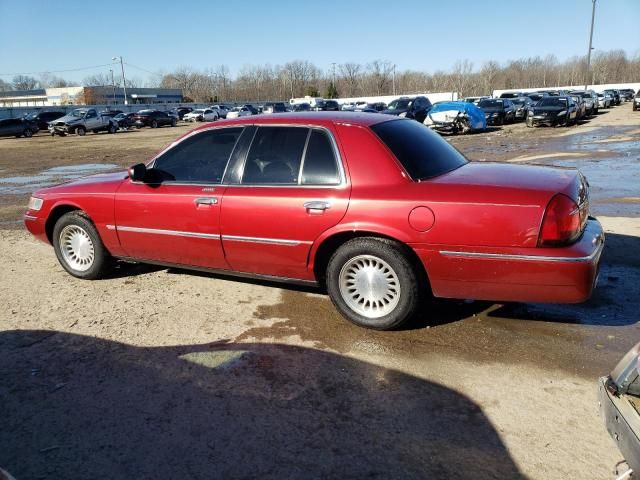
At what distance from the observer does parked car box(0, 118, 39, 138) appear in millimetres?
37219

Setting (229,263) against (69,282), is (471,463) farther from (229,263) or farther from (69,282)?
(69,282)

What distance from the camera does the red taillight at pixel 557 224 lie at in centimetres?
342

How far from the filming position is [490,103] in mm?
31953

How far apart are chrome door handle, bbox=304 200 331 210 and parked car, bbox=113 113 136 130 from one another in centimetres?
4301

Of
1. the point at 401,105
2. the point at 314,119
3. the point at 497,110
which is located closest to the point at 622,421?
the point at 314,119

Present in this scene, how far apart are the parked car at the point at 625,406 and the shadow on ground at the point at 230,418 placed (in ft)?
1.85

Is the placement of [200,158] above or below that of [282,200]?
above

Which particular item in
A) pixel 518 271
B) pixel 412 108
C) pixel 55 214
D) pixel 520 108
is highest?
pixel 412 108

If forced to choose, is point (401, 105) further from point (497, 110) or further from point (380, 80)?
point (380, 80)

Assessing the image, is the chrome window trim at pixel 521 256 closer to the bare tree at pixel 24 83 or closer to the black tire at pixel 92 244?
the black tire at pixel 92 244

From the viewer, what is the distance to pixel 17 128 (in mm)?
37875

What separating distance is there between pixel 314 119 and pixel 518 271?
80.4 inches

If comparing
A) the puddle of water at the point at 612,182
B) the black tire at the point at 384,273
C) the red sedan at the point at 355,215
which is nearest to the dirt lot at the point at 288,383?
the black tire at the point at 384,273

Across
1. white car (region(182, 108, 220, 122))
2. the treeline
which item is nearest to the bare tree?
the treeline
